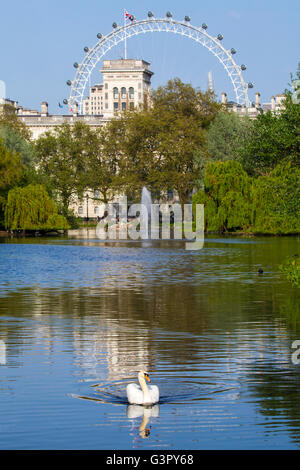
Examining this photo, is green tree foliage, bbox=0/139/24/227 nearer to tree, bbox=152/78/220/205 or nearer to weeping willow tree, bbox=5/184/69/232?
weeping willow tree, bbox=5/184/69/232

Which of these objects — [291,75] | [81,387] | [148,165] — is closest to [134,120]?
[148,165]

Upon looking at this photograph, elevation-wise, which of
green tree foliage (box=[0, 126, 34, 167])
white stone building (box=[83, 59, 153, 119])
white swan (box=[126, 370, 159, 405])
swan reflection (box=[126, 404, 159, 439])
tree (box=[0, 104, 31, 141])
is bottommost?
swan reflection (box=[126, 404, 159, 439])

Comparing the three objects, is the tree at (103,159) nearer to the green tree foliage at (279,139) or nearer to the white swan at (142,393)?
the green tree foliage at (279,139)

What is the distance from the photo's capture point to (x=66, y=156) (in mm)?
129875

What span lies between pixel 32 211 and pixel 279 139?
2370 inches

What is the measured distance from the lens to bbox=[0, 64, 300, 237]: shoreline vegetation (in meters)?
81.9

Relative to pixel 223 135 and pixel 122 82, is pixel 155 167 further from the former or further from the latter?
pixel 122 82

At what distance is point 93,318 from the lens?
22.7m

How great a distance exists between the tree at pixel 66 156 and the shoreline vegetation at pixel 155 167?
143mm

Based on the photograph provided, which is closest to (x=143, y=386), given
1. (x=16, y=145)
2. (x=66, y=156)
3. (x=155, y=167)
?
(x=16, y=145)

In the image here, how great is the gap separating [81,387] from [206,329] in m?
6.82

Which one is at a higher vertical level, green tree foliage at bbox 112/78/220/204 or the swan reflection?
green tree foliage at bbox 112/78/220/204

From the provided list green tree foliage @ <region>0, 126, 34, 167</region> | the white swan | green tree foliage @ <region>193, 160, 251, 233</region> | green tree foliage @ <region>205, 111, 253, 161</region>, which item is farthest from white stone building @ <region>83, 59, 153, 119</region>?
the white swan

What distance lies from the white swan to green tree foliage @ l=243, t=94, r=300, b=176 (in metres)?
18.3
